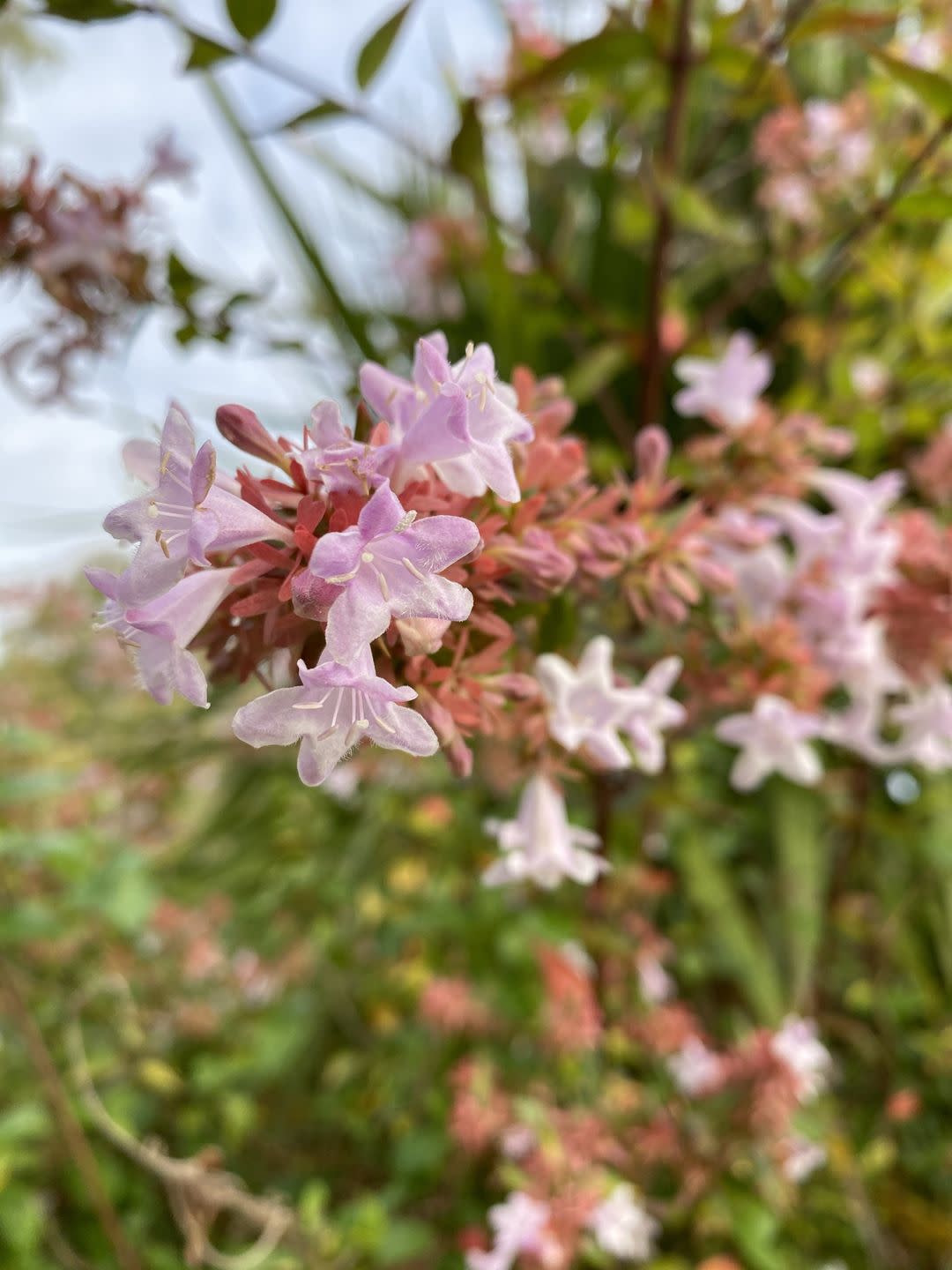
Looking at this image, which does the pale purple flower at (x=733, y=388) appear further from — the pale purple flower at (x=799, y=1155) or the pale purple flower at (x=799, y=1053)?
the pale purple flower at (x=799, y=1155)

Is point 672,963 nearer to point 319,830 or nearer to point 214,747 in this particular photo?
point 319,830

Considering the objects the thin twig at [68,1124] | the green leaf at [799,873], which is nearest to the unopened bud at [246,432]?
the thin twig at [68,1124]

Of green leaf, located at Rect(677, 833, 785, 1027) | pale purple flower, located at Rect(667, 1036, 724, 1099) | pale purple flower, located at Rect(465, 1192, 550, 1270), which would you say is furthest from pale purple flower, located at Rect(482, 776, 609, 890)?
green leaf, located at Rect(677, 833, 785, 1027)

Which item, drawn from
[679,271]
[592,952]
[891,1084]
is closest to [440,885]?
[592,952]

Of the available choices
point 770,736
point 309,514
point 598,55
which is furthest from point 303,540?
point 598,55

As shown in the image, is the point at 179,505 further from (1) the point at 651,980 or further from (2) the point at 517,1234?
(1) the point at 651,980

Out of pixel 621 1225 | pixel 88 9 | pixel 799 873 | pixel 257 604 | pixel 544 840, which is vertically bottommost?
pixel 621 1225

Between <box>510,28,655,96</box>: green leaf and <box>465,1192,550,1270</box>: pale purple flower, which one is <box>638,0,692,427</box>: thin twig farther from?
<box>465,1192,550,1270</box>: pale purple flower
